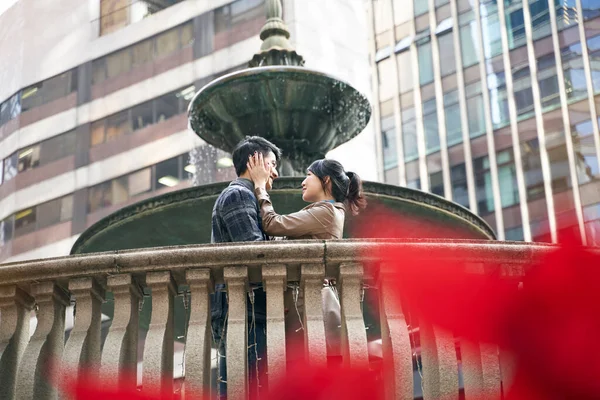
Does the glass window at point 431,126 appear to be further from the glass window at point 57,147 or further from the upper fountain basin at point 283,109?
the upper fountain basin at point 283,109

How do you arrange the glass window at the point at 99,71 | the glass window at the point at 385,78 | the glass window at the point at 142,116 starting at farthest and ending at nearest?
the glass window at the point at 385,78
the glass window at the point at 99,71
the glass window at the point at 142,116

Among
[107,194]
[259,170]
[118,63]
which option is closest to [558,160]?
[118,63]

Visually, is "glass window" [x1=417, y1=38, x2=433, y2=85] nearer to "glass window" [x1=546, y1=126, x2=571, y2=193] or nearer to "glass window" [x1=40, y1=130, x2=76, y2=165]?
"glass window" [x1=546, y1=126, x2=571, y2=193]

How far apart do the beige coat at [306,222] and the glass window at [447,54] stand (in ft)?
160

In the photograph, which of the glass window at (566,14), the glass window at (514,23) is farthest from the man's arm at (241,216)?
the glass window at (514,23)

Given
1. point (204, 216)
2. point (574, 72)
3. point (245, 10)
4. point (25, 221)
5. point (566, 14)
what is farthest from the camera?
point (566, 14)

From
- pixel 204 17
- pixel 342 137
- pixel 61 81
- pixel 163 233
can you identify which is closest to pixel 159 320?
pixel 163 233

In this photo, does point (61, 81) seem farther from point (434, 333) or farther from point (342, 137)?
point (434, 333)

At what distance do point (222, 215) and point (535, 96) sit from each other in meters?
45.8

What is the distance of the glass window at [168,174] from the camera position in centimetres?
4072

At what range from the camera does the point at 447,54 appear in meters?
54.8

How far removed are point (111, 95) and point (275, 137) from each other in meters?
33.3

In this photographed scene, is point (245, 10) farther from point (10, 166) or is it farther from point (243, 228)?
point (243, 228)

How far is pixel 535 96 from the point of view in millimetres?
50312
